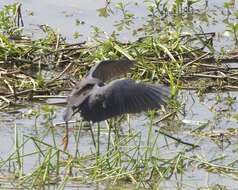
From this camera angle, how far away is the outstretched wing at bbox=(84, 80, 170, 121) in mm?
4891

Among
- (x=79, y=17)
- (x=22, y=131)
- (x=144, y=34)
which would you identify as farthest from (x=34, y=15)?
(x=22, y=131)

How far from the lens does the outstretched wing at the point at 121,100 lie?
4.89 m

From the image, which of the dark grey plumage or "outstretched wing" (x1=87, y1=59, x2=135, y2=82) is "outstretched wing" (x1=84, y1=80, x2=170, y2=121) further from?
"outstretched wing" (x1=87, y1=59, x2=135, y2=82)

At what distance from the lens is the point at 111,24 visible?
8.19 m

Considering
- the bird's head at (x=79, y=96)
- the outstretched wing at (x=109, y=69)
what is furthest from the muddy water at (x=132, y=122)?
the outstretched wing at (x=109, y=69)

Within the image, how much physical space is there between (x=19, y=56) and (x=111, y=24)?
4.81ft

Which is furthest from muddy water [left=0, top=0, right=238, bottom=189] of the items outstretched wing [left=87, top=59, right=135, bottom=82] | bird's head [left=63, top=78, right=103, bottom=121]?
outstretched wing [left=87, top=59, right=135, bottom=82]

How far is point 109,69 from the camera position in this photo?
537cm

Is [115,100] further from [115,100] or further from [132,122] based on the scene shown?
[132,122]

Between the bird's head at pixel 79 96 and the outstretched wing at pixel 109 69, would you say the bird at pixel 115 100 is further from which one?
the outstretched wing at pixel 109 69

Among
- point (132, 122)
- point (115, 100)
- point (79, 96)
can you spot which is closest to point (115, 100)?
point (115, 100)

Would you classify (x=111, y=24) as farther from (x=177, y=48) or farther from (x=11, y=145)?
(x=11, y=145)

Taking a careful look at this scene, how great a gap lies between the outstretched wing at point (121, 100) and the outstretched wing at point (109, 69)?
0.36 m

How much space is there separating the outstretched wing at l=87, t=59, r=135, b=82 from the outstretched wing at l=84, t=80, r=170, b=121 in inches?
14.2
